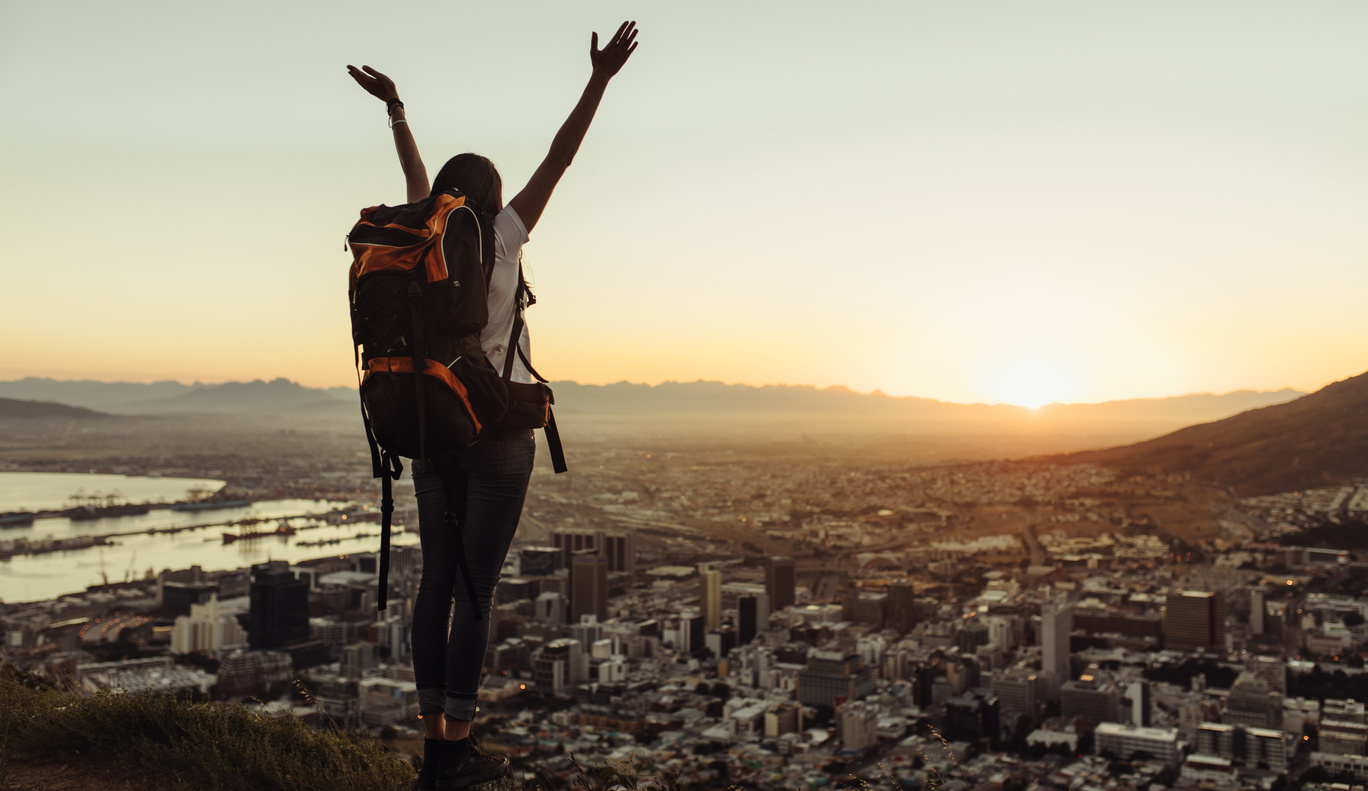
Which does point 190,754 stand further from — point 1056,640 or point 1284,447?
point 1284,447

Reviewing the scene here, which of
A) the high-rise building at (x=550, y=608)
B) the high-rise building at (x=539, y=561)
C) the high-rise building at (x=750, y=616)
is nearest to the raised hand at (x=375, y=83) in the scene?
the high-rise building at (x=750, y=616)

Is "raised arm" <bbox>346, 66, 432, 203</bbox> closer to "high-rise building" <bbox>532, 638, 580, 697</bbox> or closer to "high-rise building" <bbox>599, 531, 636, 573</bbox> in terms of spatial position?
"high-rise building" <bbox>532, 638, 580, 697</bbox>

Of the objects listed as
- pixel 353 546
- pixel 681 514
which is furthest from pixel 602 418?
pixel 353 546

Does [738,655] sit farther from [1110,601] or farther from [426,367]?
[426,367]

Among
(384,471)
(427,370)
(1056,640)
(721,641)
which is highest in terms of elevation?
(427,370)

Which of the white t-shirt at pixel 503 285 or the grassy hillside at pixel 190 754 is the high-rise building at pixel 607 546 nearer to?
the grassy hillside at pixel 190 754

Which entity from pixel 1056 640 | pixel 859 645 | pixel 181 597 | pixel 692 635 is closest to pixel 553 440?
pixel 859 645
